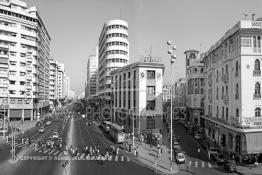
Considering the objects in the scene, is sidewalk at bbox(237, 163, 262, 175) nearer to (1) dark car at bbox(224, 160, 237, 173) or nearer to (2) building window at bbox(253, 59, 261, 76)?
(1) dark car at bbox(224, 160, 237, 173)

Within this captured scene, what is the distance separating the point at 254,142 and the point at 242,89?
25.3ft

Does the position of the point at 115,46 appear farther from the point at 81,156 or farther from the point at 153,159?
the point at 153,159

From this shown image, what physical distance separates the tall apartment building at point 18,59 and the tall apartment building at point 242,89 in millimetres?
72034

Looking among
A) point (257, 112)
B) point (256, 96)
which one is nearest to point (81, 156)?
point (257, 112)

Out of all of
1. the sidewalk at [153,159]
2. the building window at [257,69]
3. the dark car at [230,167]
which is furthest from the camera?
the building window at [257,69]

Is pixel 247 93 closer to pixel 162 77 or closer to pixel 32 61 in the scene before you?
pixel 162 77

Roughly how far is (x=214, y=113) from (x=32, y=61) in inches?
2762

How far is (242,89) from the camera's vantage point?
3856cm

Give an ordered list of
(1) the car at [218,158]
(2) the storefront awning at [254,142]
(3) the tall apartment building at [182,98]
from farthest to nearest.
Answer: (3) the tall apartment building at [182,98] → (1) the car at [218,158] → (2) the storefront awning at [254,142]

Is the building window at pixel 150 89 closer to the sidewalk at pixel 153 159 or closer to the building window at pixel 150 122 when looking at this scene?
the building window at pixel 150 122

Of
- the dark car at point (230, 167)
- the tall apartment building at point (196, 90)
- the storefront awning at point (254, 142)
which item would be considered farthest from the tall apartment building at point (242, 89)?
the tall apartment building at point (196, 90)

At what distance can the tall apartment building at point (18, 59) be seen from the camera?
89250mm

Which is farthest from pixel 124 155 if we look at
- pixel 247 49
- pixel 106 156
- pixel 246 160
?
pixel 247 49

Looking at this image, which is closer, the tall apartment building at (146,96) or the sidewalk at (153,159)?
the sidewalk at (153,159)
